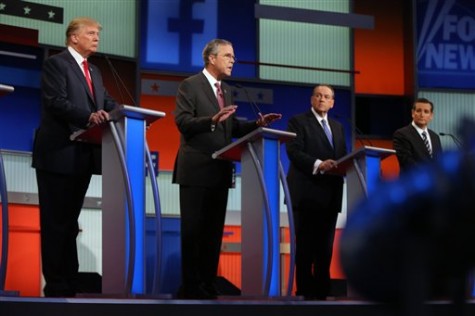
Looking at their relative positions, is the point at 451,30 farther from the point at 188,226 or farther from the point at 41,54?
the point at 188,226

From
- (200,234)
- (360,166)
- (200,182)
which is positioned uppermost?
(360,166)

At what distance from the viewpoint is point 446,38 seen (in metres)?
7.78

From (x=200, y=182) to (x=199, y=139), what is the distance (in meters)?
0.22

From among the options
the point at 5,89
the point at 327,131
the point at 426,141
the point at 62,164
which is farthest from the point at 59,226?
the point at 426,141

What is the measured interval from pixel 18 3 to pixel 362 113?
11.4 ft

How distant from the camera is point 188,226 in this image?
4.08m

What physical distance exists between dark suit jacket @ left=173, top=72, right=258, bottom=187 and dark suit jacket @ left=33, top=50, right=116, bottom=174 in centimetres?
52

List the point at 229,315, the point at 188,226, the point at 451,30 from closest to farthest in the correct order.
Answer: the point at 229,315 → the point at 188,226 → the point at 451,30

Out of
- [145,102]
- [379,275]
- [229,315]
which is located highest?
[145,102]

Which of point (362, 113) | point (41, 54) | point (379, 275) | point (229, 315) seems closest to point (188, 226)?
point (229, 315)

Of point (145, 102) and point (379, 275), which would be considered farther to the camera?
point (145, 102)

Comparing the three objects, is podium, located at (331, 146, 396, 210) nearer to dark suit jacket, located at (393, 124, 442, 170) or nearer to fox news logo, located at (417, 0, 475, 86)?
dark suit jacket, located at (393, 124, 442, 170)

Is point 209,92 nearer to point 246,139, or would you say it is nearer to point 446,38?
point 246,139

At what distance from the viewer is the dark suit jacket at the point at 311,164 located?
4625 millimetres
